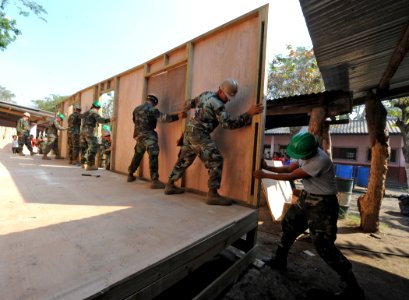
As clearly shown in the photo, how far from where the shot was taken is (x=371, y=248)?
4.07 meters

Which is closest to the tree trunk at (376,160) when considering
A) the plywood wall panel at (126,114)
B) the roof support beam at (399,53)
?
the roof support beam at (399,53)

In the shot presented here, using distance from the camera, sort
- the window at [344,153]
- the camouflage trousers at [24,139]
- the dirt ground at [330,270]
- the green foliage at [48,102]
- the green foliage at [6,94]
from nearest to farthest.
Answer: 1. the dirt ground at [330,270]
2. the camouflage trousers at [24,139]
3. the window at [344,153]
4. the green foliage at [48,102]
5. the green foliage at [6,94]

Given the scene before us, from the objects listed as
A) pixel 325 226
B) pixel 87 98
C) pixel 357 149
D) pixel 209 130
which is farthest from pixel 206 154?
pixel 357 149

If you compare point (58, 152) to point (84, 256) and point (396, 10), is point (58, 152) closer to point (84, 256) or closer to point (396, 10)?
point (84, 256)

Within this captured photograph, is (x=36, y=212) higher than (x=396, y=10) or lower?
lower

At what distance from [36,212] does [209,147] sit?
2017 millimetres

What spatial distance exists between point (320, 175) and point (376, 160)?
3447 millimetres

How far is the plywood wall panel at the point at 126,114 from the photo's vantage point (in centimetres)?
533

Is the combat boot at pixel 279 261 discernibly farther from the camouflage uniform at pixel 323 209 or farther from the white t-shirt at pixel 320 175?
the white t-shirt at pixel 320 175

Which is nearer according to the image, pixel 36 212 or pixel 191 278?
pixel 36 212

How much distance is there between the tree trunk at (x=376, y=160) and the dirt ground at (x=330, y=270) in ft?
1.14

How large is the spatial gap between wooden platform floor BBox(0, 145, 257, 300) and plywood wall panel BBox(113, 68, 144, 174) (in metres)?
2.42

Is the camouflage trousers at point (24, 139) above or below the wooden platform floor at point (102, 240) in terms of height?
above

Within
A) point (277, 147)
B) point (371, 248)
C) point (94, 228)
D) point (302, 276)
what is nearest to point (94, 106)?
point (94, 228)
